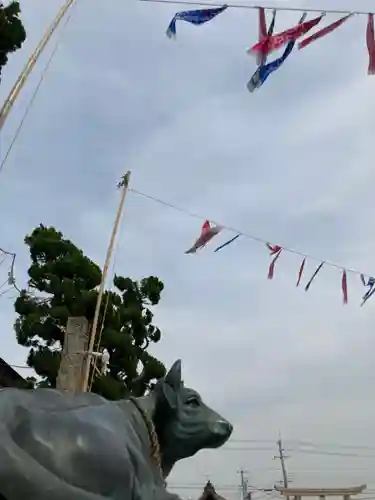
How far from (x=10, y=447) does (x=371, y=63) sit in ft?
22.7

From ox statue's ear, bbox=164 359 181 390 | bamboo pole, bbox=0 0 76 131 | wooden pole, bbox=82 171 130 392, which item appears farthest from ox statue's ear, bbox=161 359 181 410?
wooden pole, bbox=82 171 130 392

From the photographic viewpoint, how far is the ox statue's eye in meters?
3.56

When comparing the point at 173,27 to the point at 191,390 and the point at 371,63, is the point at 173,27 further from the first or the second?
the point at 191,390

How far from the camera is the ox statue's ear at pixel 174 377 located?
352cm

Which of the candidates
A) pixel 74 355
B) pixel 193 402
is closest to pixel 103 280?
pixel 74 355

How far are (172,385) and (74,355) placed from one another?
1250cm

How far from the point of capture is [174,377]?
3.55m

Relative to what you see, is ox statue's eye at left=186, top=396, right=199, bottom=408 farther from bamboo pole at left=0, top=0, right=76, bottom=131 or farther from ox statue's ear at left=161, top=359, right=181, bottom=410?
bamboo pole at left=0, top=0, right=76, bottom=131

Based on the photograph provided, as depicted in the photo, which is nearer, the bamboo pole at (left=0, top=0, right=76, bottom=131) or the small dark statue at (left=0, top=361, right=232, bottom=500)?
the small dark statue at (left=0, top=361, right=232, bottom=500)

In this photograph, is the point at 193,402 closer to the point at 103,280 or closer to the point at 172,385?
the point at 172,385

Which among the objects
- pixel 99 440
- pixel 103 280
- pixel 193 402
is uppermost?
pixel 103 280

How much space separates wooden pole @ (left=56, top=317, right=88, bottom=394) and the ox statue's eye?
11723 mm

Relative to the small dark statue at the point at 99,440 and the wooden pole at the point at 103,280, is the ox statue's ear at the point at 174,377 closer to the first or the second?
the small dark statue at the point at 99,440

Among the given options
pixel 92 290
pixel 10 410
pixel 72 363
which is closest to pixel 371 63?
pixel 10 410
